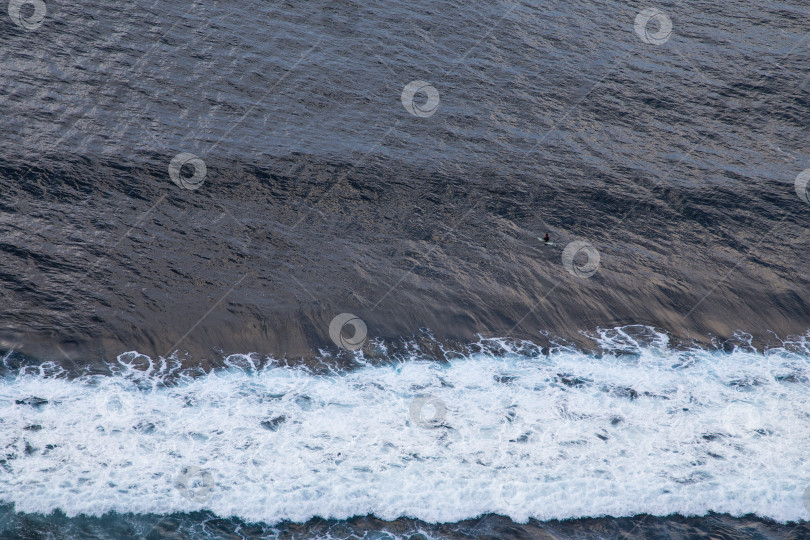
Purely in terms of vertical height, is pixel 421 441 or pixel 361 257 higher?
pixel 361 257

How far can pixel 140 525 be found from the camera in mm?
13422

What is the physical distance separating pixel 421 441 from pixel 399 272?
18.6 feet

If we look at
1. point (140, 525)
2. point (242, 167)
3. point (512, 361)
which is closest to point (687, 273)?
point (512, 361)

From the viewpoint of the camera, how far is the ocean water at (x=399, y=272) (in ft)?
48.3

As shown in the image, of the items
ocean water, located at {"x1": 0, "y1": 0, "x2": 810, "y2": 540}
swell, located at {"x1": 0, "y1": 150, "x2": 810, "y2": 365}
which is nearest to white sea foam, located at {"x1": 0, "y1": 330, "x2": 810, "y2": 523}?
ocean water, located at {"x1": 0, "y1": 0, "x2": 810, "y2": 540}

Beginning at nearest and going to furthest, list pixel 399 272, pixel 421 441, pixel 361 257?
1. pixel 421 441
2. pixel 399 272
3. pixel 361 257

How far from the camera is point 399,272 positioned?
65.5ft

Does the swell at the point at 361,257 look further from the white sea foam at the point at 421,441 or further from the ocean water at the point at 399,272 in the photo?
the white sea foam at the point at 421,441

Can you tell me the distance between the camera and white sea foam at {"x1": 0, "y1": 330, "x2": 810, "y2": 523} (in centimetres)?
1427

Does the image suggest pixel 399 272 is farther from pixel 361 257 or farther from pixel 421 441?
pixel 421 441

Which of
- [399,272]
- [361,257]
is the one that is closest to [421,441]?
[399,272]

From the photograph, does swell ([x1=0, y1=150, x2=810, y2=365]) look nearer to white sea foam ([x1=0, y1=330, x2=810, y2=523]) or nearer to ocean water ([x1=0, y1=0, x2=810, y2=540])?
ocean water ([x1=0, y1=0, x2=810, y2=540])

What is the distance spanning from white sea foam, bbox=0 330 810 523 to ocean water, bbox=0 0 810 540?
2.6 inches

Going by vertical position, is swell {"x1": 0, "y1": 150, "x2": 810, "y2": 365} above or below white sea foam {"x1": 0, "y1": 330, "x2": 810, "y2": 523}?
above
